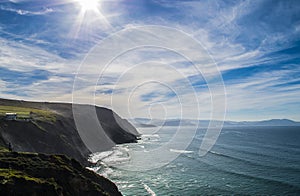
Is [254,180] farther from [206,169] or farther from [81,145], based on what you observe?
[81,145]

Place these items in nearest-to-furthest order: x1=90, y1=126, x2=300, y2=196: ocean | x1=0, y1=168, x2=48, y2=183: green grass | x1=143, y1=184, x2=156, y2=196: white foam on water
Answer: x1=0, y1=168, x2=48, y2=183: green grass → x1=143, y1=184, x2=156, y2=196: white foam on water → x1=90, y1=126, x2=300, y2=196: ocean

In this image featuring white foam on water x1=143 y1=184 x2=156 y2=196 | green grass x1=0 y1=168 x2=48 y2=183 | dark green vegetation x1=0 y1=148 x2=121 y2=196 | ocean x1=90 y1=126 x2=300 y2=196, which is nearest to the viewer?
dark green vegetation x1=0 y1=148 x2=121 y2=196

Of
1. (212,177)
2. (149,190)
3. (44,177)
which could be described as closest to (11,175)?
(44,177)

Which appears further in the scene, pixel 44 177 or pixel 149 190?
pixel 149 190

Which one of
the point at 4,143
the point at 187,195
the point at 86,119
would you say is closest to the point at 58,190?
the point at 187,195

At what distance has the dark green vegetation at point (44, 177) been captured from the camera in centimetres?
2264

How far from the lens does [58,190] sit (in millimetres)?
25062

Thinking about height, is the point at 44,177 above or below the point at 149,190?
above

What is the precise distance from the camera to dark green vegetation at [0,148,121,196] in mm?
22641

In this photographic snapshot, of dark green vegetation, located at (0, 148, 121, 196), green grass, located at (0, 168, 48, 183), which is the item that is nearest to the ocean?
dark green vegetation, located at (0, 148, 121, 196)

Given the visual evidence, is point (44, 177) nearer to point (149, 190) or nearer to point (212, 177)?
point (149, 190)

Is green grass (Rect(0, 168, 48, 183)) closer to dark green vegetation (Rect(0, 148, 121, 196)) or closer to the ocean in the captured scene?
dark green vegetation (Rect(0, 148, 121, 196))

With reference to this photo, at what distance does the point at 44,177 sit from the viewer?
27.0 m

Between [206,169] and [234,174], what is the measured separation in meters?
9.14
